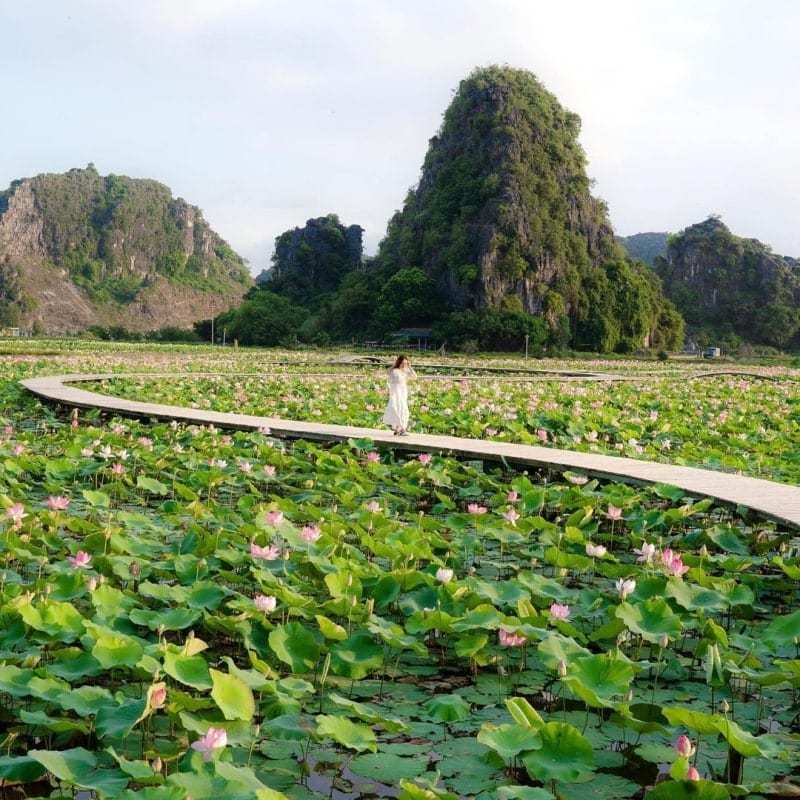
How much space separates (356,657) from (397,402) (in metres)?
5.34

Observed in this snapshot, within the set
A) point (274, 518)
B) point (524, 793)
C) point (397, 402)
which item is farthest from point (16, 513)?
Result: point (397, 402)

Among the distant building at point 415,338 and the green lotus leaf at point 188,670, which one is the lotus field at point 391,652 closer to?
the green lotus leaf at point 188,670

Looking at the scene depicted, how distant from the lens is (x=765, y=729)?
7.45 ft

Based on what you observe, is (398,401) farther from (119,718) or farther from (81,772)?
(81,772)

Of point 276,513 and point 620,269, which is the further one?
Answer: point 620,269

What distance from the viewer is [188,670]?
206 cm

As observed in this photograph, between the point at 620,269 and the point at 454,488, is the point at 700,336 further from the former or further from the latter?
the point at 454,488

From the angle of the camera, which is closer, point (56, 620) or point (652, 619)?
point (56, 620)

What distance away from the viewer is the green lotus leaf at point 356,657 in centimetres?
237

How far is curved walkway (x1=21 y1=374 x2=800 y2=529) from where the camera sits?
4.72 m

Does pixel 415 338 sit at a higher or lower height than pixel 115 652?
higher

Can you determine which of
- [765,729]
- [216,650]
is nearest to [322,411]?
[216,650]

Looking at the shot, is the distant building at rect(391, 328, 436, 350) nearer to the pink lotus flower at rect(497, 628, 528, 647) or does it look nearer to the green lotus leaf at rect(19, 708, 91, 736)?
the pink lotus flower at rect(497, 628, 528, 647)

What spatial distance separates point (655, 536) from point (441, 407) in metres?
6.74
